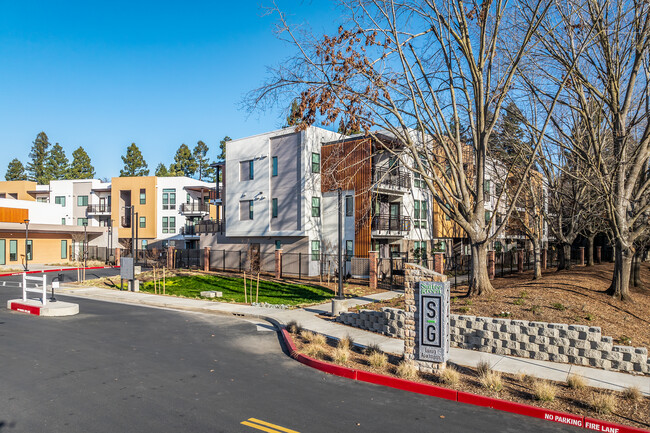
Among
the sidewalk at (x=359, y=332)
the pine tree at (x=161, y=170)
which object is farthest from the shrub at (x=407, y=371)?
the pine tree at (x=161, y=170)

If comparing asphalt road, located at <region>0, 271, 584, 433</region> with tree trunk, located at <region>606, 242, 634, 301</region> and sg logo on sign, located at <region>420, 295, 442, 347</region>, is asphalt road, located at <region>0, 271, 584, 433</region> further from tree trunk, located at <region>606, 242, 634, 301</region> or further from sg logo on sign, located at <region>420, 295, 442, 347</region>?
tree trunk, located at <region>606, 242, 634, 301</region>

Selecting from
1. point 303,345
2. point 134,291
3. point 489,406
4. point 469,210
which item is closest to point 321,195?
point 134,291

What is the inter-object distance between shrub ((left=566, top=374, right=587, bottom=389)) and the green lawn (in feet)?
44.8

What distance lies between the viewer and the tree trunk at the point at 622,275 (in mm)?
15695

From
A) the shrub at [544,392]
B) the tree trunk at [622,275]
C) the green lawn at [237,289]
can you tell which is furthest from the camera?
the green lawn at [237,289]

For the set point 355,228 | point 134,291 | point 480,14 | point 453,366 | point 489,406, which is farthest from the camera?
point 355,228

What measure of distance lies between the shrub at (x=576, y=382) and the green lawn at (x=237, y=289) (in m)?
13.6

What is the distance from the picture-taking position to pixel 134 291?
86.5 ft

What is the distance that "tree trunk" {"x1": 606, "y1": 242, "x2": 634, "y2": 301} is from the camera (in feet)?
51.5

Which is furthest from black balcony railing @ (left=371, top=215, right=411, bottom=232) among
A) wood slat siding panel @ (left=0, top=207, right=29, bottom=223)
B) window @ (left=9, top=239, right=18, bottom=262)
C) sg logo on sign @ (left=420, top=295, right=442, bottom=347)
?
wood slat siding panel @ (left=0, top=207, right=29, bottom=223)

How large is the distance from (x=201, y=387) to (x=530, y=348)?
7907 millimetres

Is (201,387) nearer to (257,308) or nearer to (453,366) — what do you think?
(453,366)

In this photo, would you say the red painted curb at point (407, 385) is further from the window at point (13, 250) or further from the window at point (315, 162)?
the window at point (13, 250)

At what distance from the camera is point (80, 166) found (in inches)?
3762
